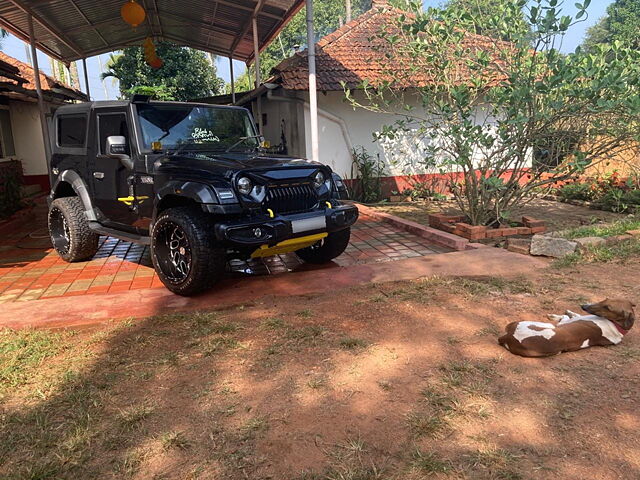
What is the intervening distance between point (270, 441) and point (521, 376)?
161 cm

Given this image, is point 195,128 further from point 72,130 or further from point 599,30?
point 599,30

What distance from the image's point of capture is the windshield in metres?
5.11

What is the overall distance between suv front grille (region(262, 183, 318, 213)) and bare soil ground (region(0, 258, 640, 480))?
3.42ft

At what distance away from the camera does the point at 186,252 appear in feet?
14.8

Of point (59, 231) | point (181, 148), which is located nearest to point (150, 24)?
point (59, 231)

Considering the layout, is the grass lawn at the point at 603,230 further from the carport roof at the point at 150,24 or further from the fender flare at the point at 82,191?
the carport roof at the point at 150,24

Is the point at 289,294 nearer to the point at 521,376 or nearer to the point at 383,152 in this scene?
the point at 521,376

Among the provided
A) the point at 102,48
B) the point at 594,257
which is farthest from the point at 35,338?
the point at 102,48

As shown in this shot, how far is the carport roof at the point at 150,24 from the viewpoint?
10.6m

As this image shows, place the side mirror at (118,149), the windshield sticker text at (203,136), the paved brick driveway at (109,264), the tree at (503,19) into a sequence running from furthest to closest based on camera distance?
the tree at (503,19) < the windshield sticker text at (203,136) < the paved brick driveway at (109,264) < the side mirror at (118,149)

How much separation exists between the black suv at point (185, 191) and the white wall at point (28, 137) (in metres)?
9.23

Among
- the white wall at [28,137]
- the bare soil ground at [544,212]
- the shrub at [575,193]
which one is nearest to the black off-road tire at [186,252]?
the bare soil ground at [544,212]

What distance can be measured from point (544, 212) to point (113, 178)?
7.83m

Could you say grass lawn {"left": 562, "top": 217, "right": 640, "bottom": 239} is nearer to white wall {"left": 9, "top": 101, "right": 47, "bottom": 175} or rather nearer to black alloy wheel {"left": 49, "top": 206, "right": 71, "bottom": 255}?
black alloy wheel {"left": 49, "top": 206, "right": 71, "bottom": 255}
